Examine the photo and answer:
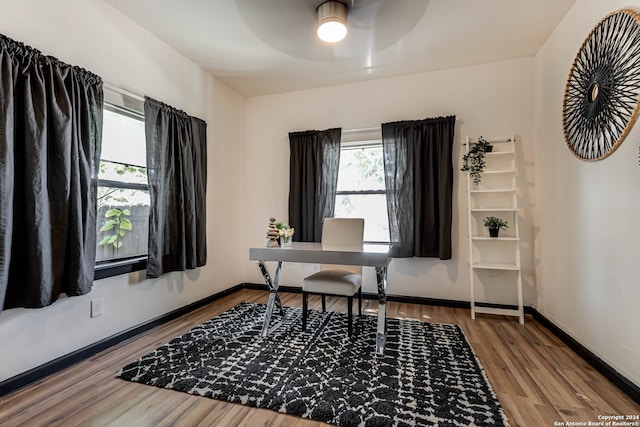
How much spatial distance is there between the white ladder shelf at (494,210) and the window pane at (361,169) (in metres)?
1.00

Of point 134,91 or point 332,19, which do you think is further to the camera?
point 134,91

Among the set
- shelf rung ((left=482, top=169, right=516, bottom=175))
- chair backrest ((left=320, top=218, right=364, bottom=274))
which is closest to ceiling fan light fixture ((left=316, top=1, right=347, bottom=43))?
chair backrest ((left=320, top=218, right=364, bottom=274))

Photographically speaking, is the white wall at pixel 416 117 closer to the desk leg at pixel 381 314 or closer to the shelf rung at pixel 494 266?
the shelf rung at pixel 494 266

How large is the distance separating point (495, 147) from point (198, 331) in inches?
138

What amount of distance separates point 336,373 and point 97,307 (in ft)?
6.05

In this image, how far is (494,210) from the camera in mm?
2889

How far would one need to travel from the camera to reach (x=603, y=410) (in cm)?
151

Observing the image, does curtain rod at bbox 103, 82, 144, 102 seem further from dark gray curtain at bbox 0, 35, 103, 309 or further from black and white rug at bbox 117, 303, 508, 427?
black and white rug at bbox 117, 303, 508, 427

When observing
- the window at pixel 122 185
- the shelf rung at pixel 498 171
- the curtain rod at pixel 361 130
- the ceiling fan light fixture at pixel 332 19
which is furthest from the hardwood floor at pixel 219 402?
the ceiling fan light fixture at pixel 332 19

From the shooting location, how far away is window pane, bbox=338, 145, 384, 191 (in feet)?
11.8

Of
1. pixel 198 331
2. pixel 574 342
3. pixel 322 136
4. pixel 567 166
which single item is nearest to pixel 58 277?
pixel 198 331

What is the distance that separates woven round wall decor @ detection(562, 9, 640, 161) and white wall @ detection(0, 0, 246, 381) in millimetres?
3492

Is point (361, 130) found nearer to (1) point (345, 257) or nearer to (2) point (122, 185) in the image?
(1) point (345, 257)

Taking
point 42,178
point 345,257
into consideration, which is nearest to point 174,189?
point 42,178
